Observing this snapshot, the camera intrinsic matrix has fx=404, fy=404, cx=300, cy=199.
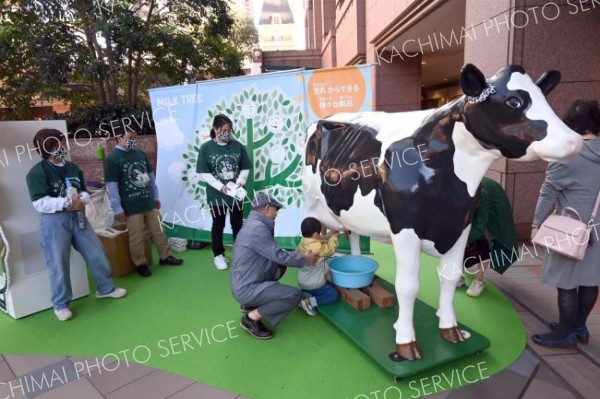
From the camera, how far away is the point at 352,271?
3.57 metres

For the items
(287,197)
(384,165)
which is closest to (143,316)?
(287,197)

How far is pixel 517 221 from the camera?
4566 millimetres

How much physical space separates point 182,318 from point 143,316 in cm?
36

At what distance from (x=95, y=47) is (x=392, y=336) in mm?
6950

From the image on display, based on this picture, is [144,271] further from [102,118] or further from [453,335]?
[102,118]

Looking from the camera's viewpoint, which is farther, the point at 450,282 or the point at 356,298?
the point at 356,298

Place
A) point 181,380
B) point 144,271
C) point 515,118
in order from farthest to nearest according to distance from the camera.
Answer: point 144,271 → point 181,380 → point 515,118

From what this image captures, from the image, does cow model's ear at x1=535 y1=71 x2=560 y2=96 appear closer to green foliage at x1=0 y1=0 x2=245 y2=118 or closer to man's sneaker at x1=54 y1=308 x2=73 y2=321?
man's sneaker at x1=54 y1=308 x2=73 y2=321

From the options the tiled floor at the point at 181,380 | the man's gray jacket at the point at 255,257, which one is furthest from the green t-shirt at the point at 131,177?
the man's gray jacket at the point at 255,257

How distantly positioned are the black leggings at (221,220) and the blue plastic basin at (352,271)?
4.81 feet

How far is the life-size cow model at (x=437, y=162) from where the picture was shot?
1935 millimetres

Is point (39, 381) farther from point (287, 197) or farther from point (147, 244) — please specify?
point (287, 197)

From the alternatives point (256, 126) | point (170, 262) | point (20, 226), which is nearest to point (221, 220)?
point (170, 262)

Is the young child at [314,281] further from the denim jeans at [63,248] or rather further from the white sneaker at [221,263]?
the denim jeans at [63,248]
